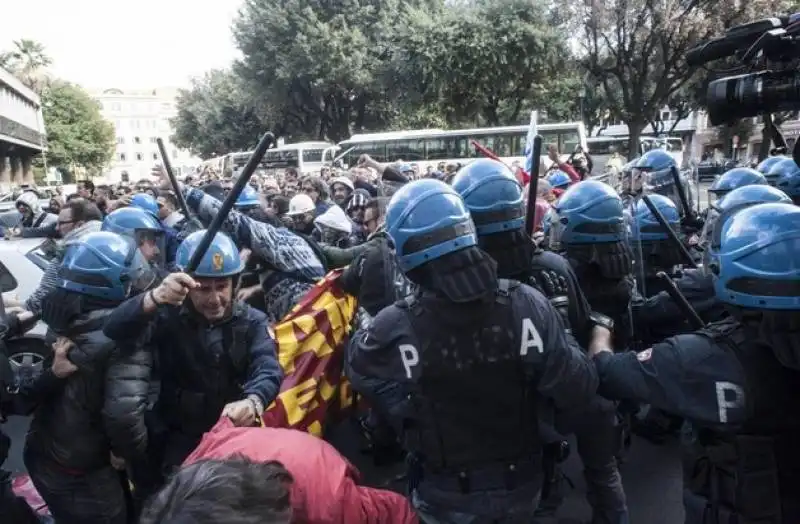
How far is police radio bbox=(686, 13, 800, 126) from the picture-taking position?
1980mm

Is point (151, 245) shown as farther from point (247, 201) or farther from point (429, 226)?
point (429, 226)

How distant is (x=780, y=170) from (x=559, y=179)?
2.37 meters

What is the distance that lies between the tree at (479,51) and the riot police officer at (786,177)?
22707 mm

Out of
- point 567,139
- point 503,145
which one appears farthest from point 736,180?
point 503,145

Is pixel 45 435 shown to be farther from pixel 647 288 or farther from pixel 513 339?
pixel 647 288

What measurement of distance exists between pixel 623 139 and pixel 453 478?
31895mm

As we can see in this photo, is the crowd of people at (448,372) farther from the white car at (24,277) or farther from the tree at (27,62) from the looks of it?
the tree at (27,62)

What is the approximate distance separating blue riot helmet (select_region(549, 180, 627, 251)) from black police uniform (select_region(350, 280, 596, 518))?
1.19 m

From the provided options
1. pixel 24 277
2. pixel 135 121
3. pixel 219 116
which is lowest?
pixel 24 277

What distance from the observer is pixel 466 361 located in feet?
6.94

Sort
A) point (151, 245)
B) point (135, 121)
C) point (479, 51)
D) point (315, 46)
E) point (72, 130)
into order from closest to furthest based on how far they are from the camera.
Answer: point (151, 245) < point (479, 51) < point (315, 46) < point (72, 130) < point (135, 121)

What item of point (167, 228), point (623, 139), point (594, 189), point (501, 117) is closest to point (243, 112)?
point (501, 117)

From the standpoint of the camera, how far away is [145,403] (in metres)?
2.64

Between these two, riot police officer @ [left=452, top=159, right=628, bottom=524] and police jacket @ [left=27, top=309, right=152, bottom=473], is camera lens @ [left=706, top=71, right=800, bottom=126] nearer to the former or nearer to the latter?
riot police officer @ [left=452, top=159, right=628, bottom=524]
